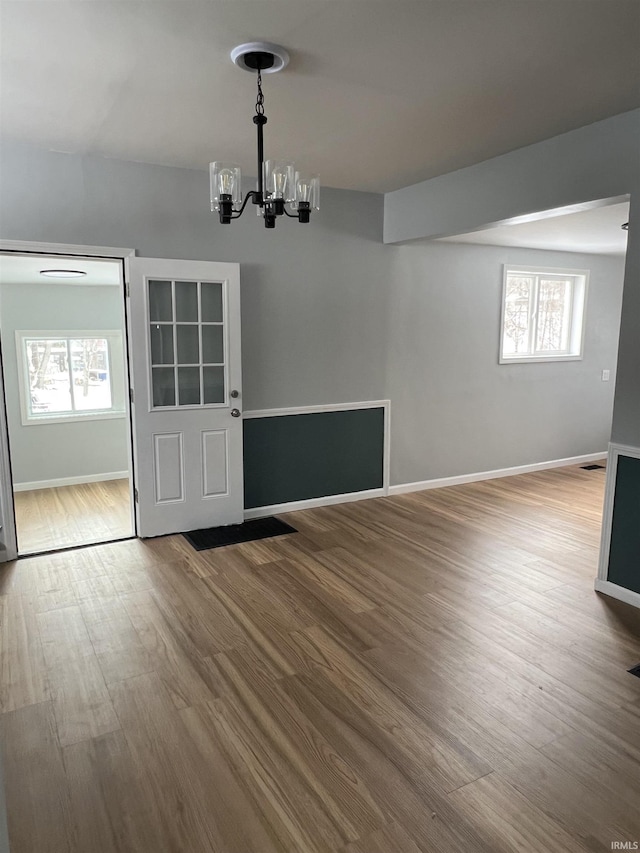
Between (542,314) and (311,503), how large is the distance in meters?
3.62

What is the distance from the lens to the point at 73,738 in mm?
2174

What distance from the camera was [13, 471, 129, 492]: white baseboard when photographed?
596cm

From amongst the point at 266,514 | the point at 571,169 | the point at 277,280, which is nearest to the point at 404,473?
the point at 266,514

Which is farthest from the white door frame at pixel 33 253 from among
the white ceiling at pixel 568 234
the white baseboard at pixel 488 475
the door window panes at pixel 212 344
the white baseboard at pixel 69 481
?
the white baseboard at pixel 488 475

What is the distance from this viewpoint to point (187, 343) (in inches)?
167

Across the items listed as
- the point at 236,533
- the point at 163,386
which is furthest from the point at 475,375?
the point at 163,386

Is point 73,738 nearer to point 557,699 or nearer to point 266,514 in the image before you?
point 557,699

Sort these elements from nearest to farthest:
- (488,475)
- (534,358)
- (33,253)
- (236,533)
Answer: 1. (33,253)
2. (236,533)
3. (488,475)
4. (534,358)

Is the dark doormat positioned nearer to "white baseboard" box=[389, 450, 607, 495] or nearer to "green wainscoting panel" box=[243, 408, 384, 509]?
"green wainscoting panel" box=[243, 408, 384, 509]

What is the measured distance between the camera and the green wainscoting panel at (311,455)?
4719 mm

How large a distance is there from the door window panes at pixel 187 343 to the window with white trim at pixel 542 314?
125 inches

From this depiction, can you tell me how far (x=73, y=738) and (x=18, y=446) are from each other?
14.7 ft

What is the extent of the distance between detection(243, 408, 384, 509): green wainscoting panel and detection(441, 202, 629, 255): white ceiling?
6.08 ft

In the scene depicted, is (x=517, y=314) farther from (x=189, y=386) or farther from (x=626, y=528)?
(x=189, y=386)
